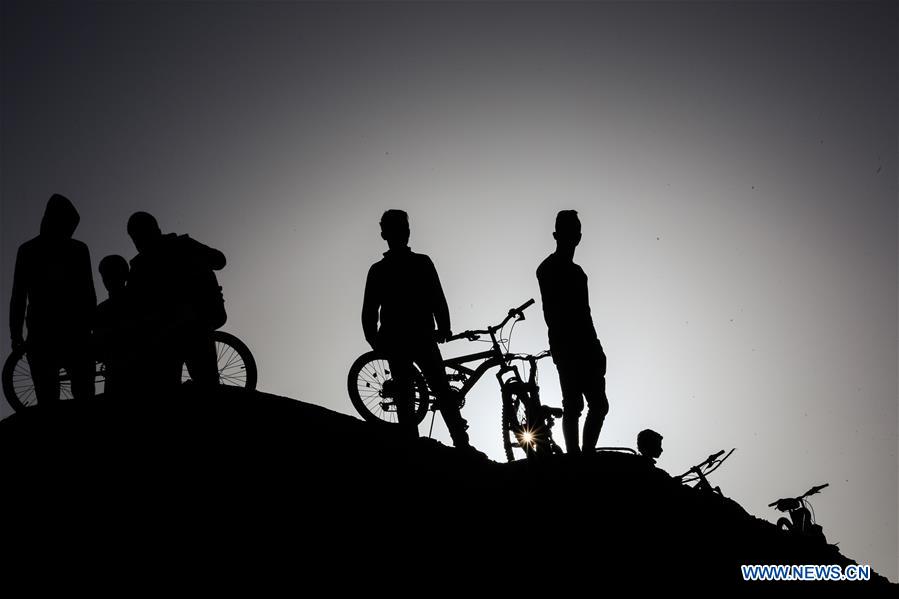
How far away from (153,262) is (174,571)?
3719mm

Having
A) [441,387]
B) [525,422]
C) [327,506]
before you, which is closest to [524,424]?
[525,422]

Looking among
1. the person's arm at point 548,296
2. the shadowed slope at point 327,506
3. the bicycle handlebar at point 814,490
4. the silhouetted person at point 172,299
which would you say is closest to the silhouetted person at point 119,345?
the silhouetted person at point 172,299

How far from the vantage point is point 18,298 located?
6.39 m

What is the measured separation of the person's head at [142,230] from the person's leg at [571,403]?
4896 mm

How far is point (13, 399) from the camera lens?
848 centimetres

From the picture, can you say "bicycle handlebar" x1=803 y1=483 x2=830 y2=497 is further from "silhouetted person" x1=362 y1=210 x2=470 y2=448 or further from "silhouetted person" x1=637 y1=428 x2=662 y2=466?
"silhouetted person" x1=362 y1=210 x2=470 y2=448


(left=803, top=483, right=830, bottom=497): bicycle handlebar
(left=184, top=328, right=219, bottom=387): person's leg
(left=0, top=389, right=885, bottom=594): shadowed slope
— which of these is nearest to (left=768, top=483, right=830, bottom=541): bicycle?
(left=803, top=483, right=830, bottom=497): bicycle handlebar

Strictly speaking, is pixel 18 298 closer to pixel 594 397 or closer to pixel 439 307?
pixel 439 307

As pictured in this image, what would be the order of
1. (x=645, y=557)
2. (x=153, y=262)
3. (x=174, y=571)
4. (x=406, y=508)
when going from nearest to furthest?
1. (x=174, y=571)
2. (x=406, y=508)
3. (x=645, y=557)
4. (x=153, y=262)

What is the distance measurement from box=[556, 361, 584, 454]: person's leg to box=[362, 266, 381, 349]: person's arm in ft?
7.42

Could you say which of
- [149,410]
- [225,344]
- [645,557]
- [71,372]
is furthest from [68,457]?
[645,557]

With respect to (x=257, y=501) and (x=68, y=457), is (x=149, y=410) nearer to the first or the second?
(x=68, y=457)

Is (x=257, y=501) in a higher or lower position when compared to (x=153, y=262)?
lower

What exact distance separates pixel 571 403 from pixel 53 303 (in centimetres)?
601
